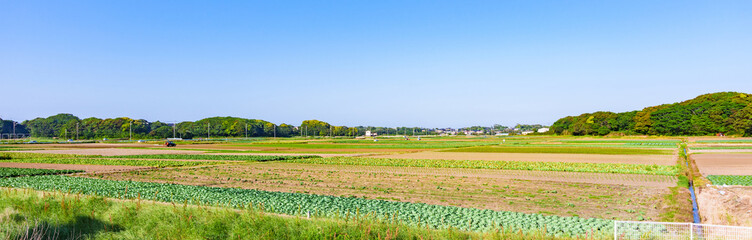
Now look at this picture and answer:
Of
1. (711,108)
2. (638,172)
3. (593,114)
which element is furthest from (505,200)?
(593,114)

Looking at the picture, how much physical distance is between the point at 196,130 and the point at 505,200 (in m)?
196

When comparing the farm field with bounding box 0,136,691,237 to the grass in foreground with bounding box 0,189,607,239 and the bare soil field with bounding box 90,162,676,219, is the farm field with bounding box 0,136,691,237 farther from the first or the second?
the grass in foreground with bounding box 0,189,607,239

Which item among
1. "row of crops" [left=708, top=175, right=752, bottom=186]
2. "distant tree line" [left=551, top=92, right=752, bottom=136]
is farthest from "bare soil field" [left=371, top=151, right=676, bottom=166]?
"distant tree line" [left=551, top=92, right=752, bottom=136]

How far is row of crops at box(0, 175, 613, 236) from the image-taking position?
11398 millimetres

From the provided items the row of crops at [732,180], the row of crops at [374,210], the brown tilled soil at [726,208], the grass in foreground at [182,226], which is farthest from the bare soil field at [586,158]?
the grass in foreground at [182,226]

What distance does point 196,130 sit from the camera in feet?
641

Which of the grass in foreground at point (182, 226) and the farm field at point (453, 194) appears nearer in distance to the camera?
the grass in foreground at point (182, 226)

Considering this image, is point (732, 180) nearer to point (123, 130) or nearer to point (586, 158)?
point (586, 158)

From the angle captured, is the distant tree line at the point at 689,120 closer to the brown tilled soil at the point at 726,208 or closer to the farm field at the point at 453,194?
the farm field at the point at 453,194

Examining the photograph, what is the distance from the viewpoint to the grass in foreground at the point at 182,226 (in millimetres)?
9336

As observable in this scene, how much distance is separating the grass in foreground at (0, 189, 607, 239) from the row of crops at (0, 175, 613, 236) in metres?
0.84

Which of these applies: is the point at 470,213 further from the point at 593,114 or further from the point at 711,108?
the point at 593,114

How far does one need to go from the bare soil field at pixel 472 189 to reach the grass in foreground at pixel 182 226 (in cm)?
685

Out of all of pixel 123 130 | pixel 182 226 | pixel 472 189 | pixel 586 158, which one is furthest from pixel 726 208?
pixel 123 130
